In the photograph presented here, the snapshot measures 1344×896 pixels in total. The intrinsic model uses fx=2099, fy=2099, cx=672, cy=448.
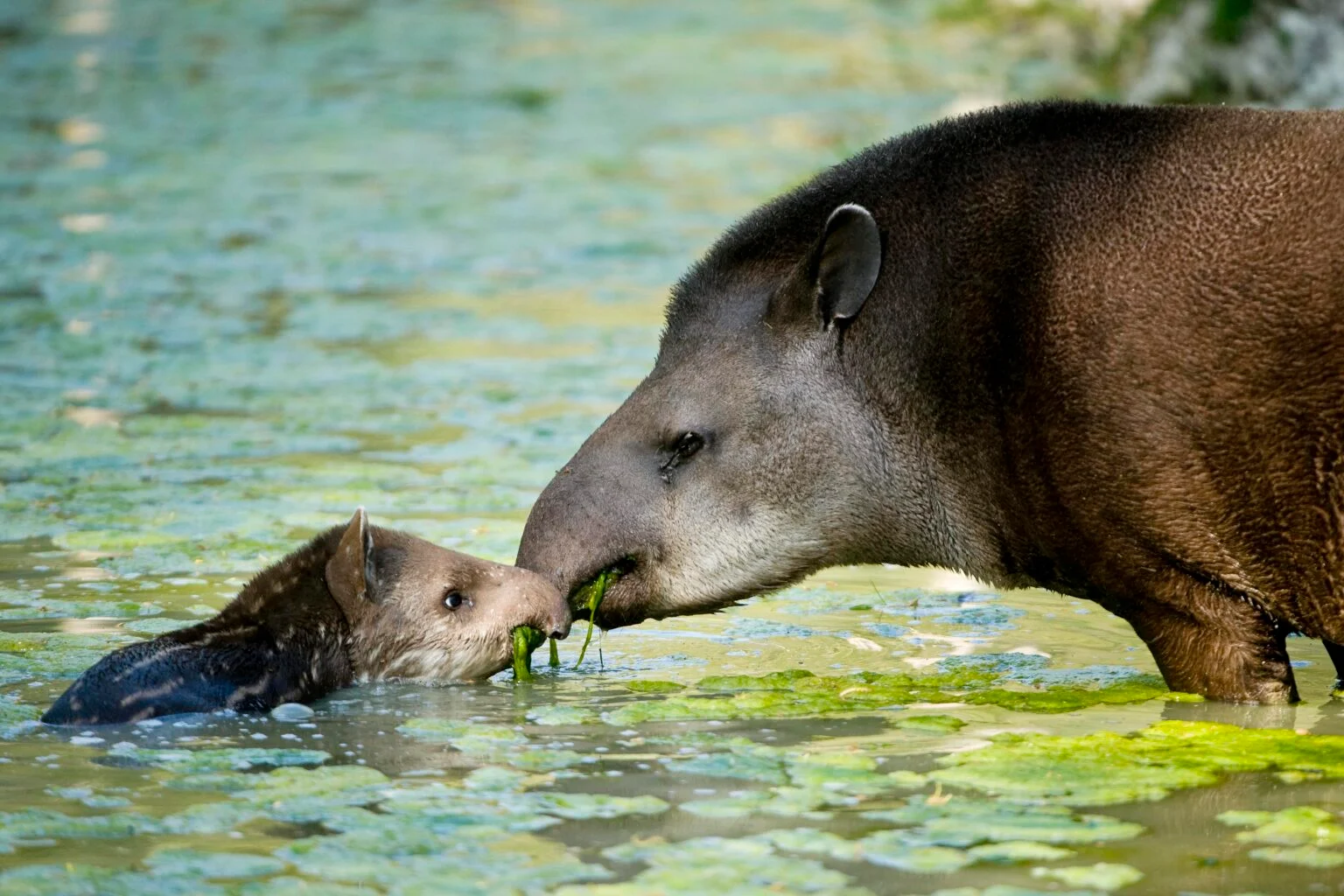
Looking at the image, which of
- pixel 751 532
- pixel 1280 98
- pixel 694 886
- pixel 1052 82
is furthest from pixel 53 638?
pixel 1052 82

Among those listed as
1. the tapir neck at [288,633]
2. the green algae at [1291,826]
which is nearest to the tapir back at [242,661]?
the tapir neck at [288,633]

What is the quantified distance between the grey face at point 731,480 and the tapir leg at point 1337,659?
172cm

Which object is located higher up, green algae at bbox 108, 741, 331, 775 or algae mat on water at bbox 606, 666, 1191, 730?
algae mat on water at bbox 606, 666, 1191, 730

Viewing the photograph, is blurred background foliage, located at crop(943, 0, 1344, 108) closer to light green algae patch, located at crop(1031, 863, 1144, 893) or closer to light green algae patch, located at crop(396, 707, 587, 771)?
light green algae patch, located at crop(396, 707, 587, 771)

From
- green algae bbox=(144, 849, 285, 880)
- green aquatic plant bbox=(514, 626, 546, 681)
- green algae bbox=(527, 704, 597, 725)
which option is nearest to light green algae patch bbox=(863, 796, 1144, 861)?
green algae bbox=(527, 704, 597, 725)

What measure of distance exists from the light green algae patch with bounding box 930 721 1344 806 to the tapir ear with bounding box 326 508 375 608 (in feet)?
8.74

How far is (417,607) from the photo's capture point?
338 inches

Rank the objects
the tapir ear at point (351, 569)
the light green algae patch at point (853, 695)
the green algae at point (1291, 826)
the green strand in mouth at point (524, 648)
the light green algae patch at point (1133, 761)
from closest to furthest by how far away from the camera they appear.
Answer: the green algae at point (1291, 826)
the light green algae patch at point (1133, 761)
the light green algae patch at point (853, 695)
the green strand in mouth at point (524, 648)
the tapir ear at point (351, 569)

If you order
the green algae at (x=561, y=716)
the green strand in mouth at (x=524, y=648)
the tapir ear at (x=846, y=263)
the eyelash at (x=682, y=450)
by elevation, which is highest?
the tapir ear at (x=846, y=263)

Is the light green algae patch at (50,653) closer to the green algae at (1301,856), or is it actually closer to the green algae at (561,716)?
the green algae at (561,716)

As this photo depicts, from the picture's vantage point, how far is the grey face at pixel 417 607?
8.31m

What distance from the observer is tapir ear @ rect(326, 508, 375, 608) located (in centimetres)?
827

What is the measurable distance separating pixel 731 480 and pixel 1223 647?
1.93 m

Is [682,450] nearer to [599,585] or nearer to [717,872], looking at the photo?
[599,585]
